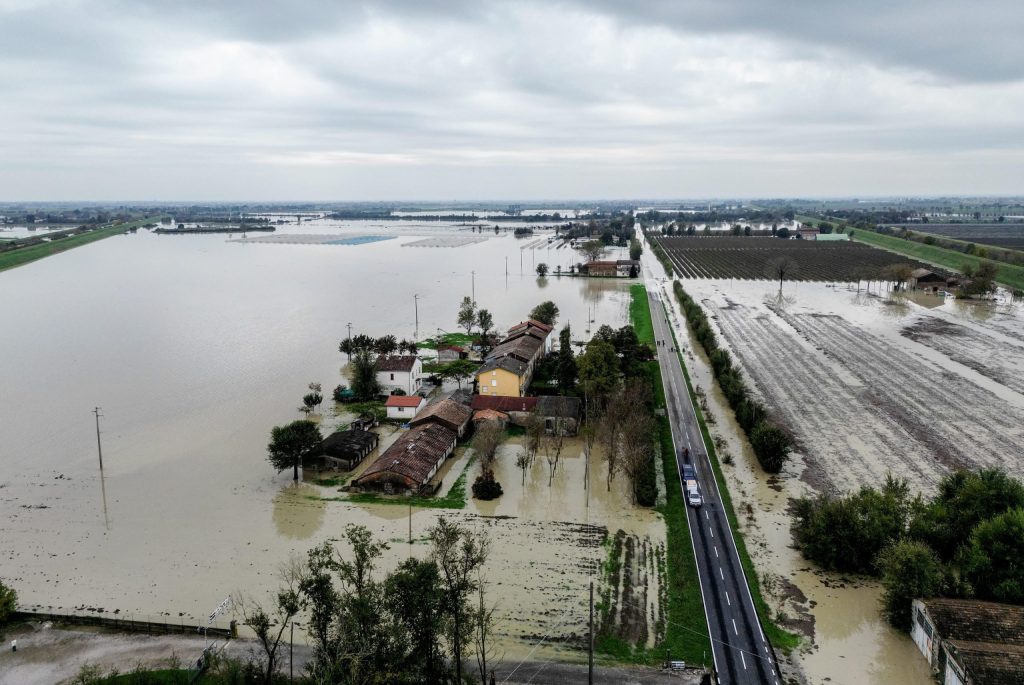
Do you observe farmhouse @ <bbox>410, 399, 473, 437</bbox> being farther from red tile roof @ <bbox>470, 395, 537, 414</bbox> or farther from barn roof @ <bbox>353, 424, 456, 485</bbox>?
red tile roof @ <bbox>470, 395, 537, 414</bbox>

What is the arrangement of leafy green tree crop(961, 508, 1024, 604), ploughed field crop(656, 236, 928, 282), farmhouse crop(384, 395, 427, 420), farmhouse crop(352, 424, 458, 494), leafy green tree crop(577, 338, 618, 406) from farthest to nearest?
ploughed field crop(656, 236, 928, 282) → farmhouse crop(384, 395, 427, 420) → leafy green tree crop(577, 338, 618, 406) → farmhouse crop(352, 424, 458, 494) → leafy green tree crop(961, 508, 1024, 604)

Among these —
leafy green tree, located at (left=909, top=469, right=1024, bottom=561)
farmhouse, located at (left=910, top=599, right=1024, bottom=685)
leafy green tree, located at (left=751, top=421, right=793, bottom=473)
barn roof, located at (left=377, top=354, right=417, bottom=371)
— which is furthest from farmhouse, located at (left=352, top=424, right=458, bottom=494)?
leafy green tree, located at (left=909, top=469, right=1024, bottom=561)

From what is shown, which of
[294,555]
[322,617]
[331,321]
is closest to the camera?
[322,617]

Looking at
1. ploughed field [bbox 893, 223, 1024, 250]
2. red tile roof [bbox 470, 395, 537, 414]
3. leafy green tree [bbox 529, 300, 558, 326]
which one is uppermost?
ploughed field [bbox 893, 223, 1024, 250]

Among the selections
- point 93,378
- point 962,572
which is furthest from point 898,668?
point 93,378

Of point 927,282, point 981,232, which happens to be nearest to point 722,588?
point 927,282

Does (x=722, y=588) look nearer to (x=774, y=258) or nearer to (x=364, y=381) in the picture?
(x=364, y=381)

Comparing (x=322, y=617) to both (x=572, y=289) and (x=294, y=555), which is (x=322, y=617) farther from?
(x=572, y=289)
